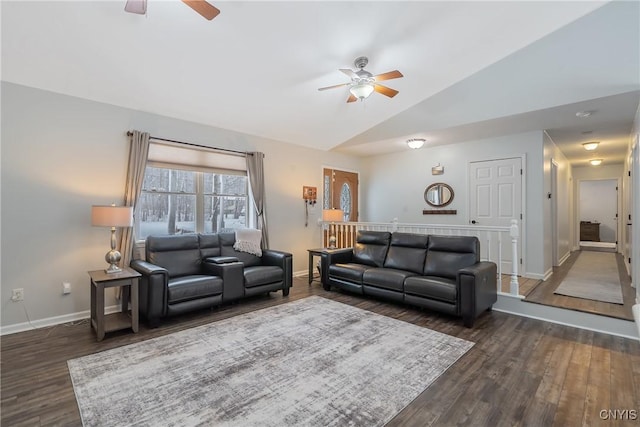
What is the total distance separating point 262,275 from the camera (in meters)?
4.27

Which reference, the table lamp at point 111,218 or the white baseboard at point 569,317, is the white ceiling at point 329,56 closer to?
the table lamp at point 111,218

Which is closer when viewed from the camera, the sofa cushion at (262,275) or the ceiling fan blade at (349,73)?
the ceiling fan blade at (349,73)

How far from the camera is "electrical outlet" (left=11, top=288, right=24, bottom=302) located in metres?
3.19

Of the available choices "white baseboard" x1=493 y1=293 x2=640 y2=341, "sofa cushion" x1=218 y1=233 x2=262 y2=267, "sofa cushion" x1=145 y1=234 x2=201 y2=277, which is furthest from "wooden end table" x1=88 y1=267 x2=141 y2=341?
"white baseboard" x1=493 y1=293 x2=640 y2=341

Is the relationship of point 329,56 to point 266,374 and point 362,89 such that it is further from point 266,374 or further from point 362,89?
point 266,374

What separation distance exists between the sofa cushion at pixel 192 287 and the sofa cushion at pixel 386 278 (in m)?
2.05

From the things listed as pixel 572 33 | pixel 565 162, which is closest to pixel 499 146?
pixel 572 33

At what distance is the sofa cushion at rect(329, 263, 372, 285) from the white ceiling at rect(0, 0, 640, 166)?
8.58 feet

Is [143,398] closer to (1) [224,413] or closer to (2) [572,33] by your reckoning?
(1) [224,413]

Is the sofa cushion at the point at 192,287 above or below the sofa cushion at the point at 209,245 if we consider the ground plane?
below

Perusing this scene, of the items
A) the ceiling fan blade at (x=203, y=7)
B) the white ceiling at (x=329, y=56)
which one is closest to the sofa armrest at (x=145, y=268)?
the white ceiling at (x=329, y=56)

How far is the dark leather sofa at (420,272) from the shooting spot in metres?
3.44

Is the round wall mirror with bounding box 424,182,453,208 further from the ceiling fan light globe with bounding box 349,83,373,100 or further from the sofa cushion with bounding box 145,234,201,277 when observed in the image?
the sofa cushion with bounding box 145,234,201,277

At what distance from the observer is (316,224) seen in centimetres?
638
